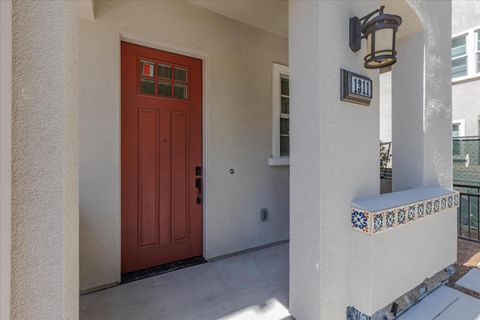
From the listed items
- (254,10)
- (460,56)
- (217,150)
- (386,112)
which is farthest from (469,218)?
(460,56)

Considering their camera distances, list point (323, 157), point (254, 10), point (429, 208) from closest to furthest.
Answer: point (323, 157) → point (429, 208) → point (254, 10)

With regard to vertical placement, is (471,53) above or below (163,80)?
above

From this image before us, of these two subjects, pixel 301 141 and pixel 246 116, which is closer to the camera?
pixel 301 141

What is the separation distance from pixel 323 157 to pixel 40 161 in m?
1.46

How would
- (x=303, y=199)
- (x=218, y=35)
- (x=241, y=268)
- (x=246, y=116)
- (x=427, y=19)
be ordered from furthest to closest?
(x=246, y=116), (x=218, y=35), (x=241, y=268), (x=427, y=19), (x=303, y=199)

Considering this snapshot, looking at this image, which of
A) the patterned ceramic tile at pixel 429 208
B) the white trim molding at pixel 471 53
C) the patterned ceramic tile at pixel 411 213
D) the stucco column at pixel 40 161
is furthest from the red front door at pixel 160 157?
the white trim molding at pixel 471 53

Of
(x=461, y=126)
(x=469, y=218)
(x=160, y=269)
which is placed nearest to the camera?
(x=160, y=269)

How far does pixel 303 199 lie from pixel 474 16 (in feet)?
25.0

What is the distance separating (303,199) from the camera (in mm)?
1742

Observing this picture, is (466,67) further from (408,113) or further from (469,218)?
(408,113)

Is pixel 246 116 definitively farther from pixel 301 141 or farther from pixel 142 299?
pixel 142 299

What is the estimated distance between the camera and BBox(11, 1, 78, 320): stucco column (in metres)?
0.83

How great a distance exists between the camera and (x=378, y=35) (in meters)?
1.66

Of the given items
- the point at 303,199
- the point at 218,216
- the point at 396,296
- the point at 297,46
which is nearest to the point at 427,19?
the point at 297,46
